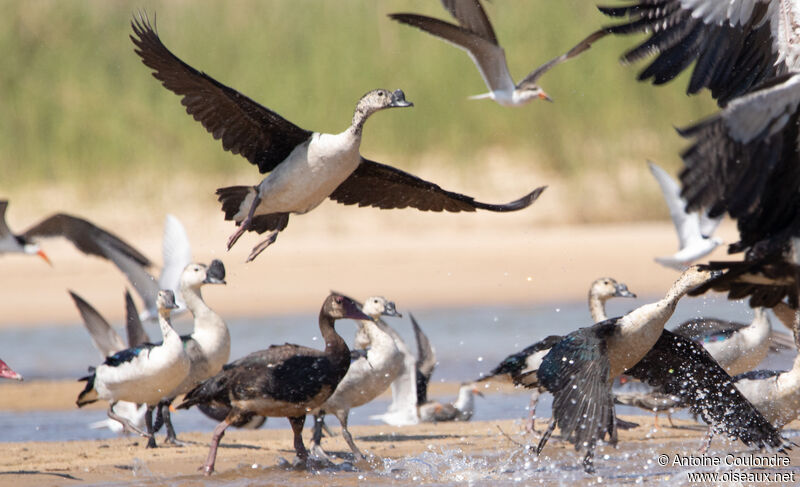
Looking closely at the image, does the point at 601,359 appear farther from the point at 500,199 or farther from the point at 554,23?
the point at 554,23

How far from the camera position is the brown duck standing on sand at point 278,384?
7262 mm

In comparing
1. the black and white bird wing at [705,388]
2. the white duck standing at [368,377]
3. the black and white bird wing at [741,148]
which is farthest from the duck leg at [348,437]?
the black and white bird wing at [741,148]

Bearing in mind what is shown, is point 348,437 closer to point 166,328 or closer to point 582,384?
point 166,328

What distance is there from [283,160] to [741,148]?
3.01 meters

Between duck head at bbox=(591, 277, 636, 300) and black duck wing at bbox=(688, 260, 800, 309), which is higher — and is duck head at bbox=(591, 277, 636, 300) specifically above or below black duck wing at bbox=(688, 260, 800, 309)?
above

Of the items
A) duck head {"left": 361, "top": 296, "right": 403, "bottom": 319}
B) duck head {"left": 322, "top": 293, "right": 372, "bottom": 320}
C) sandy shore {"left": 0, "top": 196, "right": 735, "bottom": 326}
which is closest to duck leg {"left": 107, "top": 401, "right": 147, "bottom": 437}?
duck head {"left": 322, "top": 293, "right": 372, "bottom": 320}

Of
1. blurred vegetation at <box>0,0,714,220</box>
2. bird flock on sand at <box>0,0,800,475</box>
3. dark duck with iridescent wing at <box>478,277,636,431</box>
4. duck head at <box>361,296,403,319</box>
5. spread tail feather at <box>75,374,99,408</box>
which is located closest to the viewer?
bird flock on sand at <box>0,0,800,475</box>

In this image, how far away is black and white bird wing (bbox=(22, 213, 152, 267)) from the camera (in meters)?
10.7

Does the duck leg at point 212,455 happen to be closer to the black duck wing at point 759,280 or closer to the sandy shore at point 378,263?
the black duck wing at point 759,280

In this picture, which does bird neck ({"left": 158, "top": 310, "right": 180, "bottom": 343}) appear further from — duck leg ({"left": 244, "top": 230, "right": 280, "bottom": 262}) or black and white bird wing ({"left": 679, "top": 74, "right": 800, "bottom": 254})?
black and white bird wing ({"left": 679, "top": 74, "right": 800, "bottom": 254})

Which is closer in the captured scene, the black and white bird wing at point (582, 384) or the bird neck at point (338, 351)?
the black and white bird wing at point (582, 384)

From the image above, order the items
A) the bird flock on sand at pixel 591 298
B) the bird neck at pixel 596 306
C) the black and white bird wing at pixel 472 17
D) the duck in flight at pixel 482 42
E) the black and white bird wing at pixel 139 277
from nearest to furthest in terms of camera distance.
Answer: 1. the bird flock on sand at pixel 591 298
2. the bird neck at pixel 596 306
3. the duck in flight at pixel 482 42
4. the black and white bird wing at pixel 139 277
5. the black and white bird wing at pixel 472 17

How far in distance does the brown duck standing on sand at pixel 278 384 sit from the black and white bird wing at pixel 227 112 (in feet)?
3.98

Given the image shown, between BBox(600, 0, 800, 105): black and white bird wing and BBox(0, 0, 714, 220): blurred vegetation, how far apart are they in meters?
12.2
